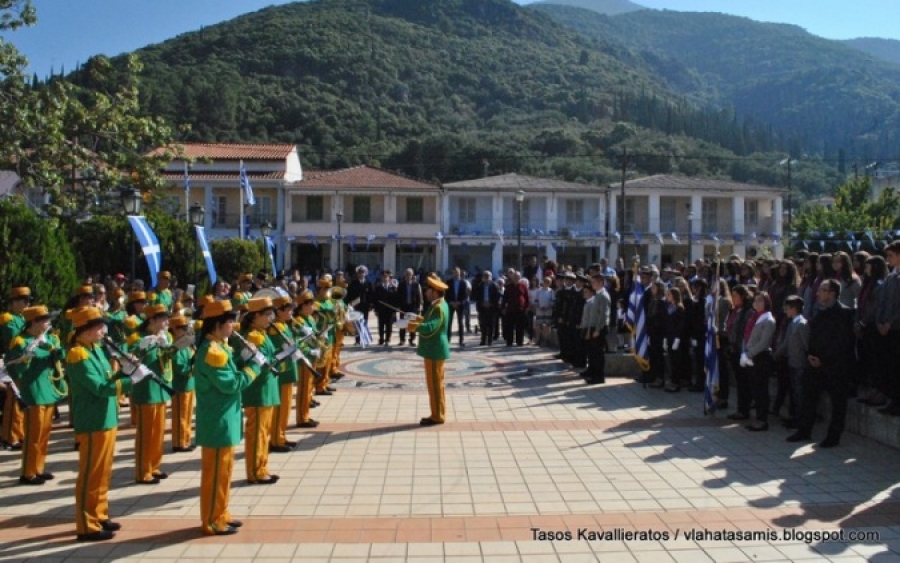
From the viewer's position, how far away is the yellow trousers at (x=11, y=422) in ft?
31.6

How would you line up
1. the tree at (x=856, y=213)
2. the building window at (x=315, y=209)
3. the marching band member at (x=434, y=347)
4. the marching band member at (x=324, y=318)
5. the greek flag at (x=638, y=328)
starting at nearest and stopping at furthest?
the marching band member at (x=434, y=347) < the marching band member at (x=324, y=318) < the greek flag at (x=638, y=328) < the tree at (x=856, y=213) < the building window at (x=315, y=209)

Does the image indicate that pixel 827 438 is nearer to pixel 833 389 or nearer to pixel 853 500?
pixel 833 389

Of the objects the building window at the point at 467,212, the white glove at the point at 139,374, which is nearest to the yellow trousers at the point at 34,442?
the white glove at the point at 139,374

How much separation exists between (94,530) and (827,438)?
8119mm

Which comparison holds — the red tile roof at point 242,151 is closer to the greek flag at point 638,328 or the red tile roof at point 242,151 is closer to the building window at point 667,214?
the building window at point 667,214

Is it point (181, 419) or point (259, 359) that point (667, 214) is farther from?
point (259, 359)

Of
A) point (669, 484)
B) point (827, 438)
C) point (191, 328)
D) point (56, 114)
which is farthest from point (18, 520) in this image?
point (56, 114)

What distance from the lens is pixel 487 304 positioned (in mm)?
20438

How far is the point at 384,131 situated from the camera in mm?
85125

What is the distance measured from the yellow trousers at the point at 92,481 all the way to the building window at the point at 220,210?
139 feet

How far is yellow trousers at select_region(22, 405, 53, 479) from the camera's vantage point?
808 centimetres

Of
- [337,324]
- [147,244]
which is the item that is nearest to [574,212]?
[147,244]

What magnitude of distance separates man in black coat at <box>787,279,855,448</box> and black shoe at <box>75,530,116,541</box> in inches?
310

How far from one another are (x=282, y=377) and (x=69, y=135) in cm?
1127
